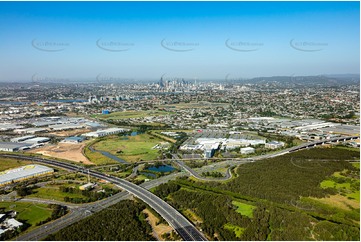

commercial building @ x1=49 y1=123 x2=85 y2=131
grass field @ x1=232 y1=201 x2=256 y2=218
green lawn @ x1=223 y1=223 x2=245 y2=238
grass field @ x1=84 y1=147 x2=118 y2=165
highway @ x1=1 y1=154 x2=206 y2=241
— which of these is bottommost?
green lawn @ x1=223 y1=223 x2=245 y2=238

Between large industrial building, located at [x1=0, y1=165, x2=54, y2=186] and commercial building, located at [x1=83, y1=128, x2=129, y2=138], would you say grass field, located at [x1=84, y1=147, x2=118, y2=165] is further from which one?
commercial building, located at [x1=83, y1=128, x2=129, y2=138]

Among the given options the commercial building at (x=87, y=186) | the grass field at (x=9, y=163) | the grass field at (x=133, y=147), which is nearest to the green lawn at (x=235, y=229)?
the commercial building at (x=87, y=186)

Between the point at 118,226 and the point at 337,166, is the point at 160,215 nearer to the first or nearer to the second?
the point at 118,226

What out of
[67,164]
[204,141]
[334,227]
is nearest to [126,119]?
[204,141]

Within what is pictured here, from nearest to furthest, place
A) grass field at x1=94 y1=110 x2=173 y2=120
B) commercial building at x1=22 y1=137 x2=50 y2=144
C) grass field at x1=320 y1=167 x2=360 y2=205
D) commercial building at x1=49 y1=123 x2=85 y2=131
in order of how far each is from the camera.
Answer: grass field at x1=320 y1=167 x2=360 y2=205 < commercial building at x1=22 y1=137 x2=50 y2=144 < commercial building at x1=49 y1=123 x2=85 y2=131 < grass field at x1=94 y1=110 x2=173 y2=120

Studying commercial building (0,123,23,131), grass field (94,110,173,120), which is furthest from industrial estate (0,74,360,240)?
grass field (94,110,173,120)

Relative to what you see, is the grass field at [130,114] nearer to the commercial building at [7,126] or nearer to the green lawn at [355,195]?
the commercial building at [7,126]
